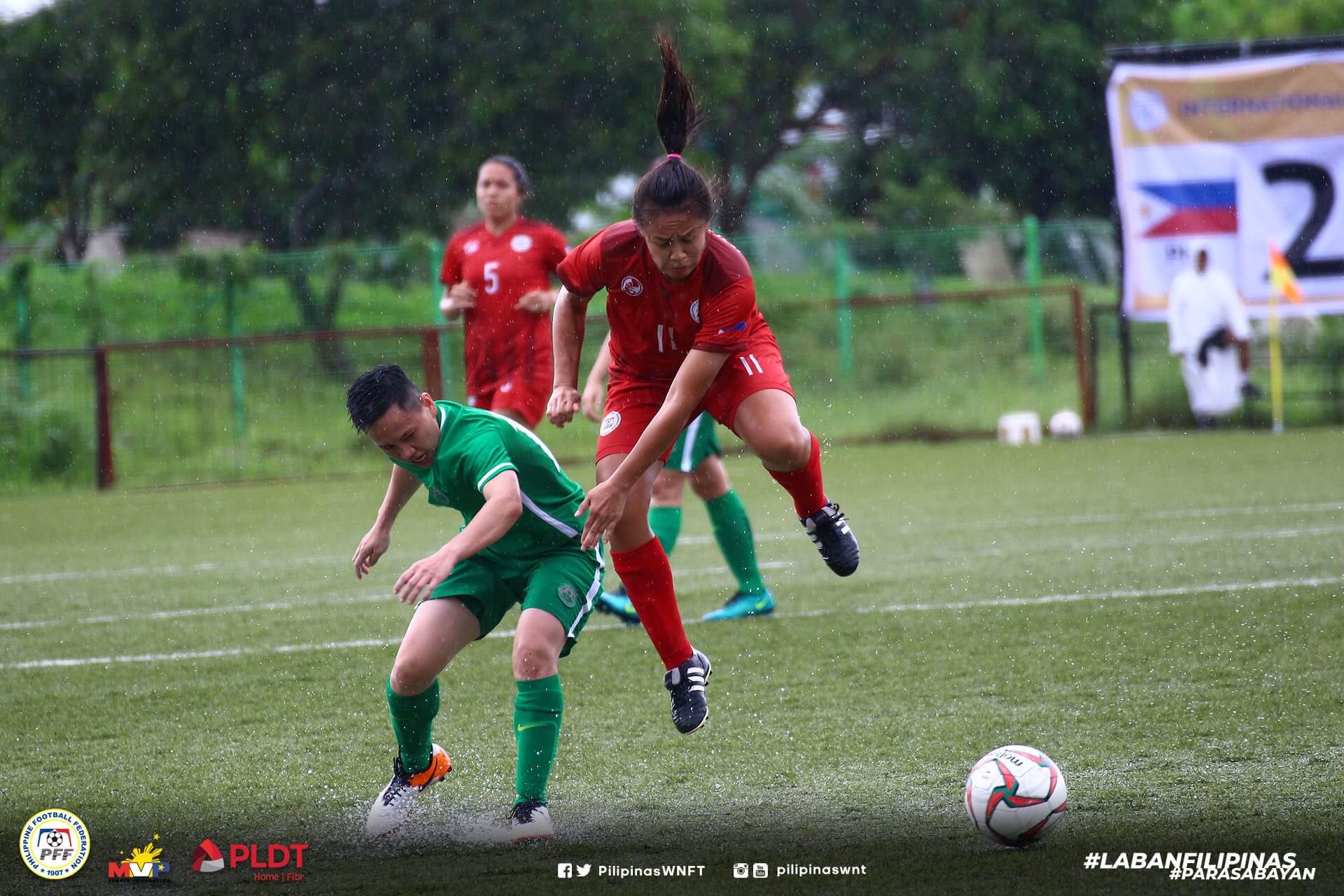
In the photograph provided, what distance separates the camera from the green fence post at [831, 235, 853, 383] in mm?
17234

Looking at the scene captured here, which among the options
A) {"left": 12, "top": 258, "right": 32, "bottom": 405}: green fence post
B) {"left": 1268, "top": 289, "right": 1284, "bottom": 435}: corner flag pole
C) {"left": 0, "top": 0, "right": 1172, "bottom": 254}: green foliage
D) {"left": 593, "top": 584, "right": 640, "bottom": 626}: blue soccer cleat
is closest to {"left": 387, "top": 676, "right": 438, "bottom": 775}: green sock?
{"left": 593, "top": 584, "right": 640, "bottom": 626}: blue soccer cleat

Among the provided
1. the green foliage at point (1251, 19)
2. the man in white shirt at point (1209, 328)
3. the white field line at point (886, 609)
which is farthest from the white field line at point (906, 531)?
the green foliage at point (1251, 19)

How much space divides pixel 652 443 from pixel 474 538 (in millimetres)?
569

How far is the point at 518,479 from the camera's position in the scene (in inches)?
153

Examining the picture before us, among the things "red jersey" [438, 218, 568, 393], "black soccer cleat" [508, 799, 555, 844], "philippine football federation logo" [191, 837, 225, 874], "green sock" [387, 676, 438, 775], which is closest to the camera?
"philippine football federation logo" [191, 837, 225, 874]

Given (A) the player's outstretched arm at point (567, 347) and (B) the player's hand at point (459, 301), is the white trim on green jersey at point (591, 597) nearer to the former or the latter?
(A) the player's outstretched arm at point (567, 347)

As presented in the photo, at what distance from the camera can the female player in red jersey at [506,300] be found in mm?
7359

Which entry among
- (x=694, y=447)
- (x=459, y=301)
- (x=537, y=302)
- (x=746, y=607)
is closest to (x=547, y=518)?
(x=694, y=447)

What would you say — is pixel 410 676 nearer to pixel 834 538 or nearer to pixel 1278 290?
pixel 834 538

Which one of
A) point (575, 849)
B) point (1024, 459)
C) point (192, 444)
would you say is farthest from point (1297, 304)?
point (575, 849)

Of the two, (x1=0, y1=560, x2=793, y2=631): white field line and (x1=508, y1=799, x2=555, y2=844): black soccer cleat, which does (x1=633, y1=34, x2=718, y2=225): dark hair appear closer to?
(x1=508, y1=799, x2=555, y2=844): black soccer cleat

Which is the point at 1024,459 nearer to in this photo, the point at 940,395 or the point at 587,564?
the point at 940,395

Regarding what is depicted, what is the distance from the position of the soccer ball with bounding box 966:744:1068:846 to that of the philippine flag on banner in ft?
43.0

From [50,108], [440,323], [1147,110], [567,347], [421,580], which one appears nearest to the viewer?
[421,580]
